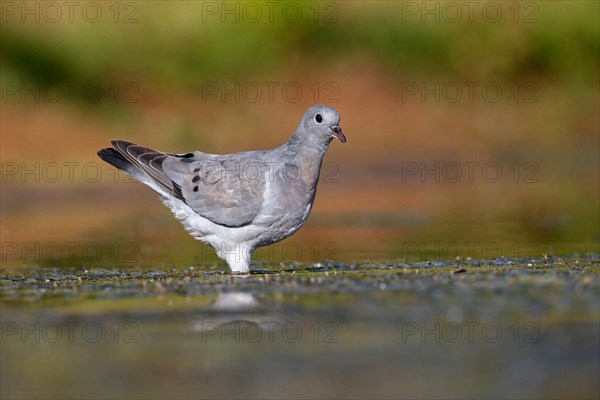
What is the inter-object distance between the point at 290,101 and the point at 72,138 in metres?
3.75

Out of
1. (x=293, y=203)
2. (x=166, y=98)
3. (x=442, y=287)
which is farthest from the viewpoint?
(x=166, y=98)

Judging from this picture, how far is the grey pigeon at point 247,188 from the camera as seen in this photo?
8.10m

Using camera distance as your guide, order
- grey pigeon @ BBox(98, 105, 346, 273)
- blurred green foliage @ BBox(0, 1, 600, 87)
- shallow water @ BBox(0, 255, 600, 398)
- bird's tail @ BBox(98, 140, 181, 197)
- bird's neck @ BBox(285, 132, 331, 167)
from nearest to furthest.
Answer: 1. shallow water @ BBox(0, 255, 600, 398)
2. grey pigeon @ BBox(98, 105, 346, 273)
3. bird's neck @ BBox(285, 132, 331, 167)
4. bird's tail @ BBox(98, 140, 181, 197)
5. blurred green foliage @ BBox(0, 1, 600, 87)

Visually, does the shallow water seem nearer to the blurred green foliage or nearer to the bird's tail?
the bird's tail

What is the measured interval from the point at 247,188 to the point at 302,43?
10.4 meters

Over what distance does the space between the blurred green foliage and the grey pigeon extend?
26.0 ft

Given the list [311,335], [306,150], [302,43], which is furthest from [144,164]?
[302,43]

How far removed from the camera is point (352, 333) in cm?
552

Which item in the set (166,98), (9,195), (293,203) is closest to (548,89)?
(166,98)

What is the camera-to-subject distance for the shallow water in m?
4.68

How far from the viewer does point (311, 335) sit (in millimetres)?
5496

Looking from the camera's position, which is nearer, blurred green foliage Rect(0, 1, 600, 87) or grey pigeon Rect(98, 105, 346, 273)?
grey pigeon Rect(98, 105, 346, 273)

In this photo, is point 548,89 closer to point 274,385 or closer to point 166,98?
point 166,98

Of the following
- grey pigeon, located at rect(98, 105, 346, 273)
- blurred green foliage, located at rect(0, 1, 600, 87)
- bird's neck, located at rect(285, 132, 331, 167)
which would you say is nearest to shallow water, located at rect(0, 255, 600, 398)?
grey pigeon, located at rect(98, 105, 346, 273)
